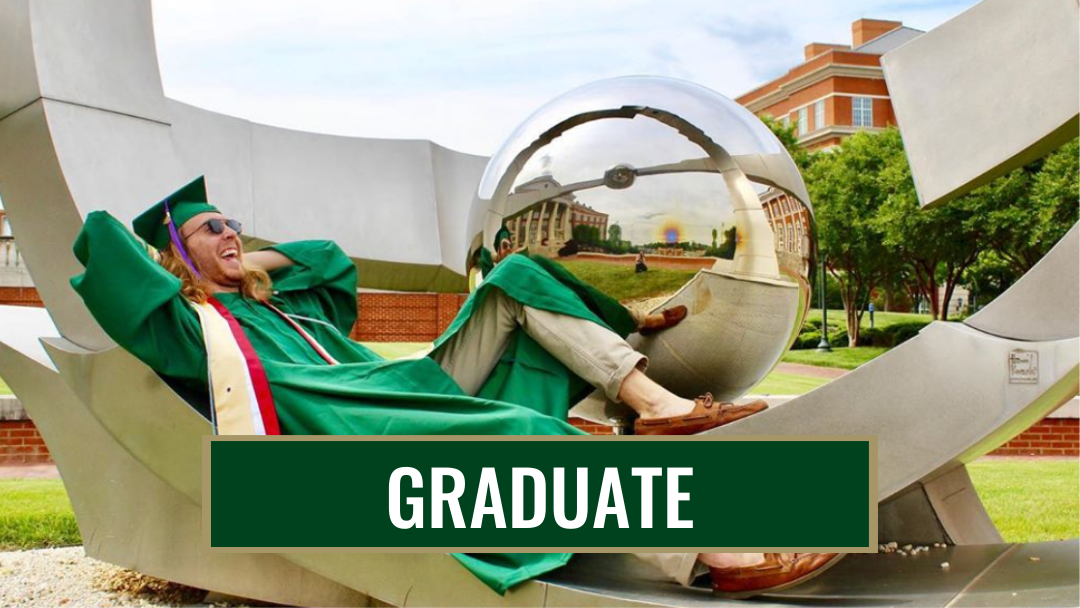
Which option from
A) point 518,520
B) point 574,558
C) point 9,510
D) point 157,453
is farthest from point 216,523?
point 9,510

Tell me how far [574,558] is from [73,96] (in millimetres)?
2576

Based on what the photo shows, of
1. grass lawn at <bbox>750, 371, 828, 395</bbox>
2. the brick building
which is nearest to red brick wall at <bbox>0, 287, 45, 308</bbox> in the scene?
grass lawn at <bbox>750, 371, 828, 395</bbox>

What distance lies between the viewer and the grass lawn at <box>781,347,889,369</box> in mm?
22969

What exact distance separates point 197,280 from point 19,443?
5.87m

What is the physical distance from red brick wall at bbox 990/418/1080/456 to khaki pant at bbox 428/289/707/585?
24.1ft

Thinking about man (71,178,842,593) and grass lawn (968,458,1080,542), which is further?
grass lawn (968,458,1080,542)

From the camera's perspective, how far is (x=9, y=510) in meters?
6.86

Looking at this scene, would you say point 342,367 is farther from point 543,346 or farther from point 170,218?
point 170,218

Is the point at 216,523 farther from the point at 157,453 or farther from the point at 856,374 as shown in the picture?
the point at 856,374

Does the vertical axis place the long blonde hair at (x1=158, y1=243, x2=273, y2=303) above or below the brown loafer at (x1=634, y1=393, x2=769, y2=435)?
above

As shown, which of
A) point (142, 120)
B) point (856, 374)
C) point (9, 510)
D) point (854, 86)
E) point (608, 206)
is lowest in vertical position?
point (9, 510)

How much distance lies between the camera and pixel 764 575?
368 centimetres

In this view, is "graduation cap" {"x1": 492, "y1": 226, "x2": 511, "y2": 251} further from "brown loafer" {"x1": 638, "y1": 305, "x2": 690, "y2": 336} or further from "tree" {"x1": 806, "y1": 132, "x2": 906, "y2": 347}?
"tree" {"x1": 806, "y1": 132, "x2": 906, "y2": 347}

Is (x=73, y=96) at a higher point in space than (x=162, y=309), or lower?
higher
